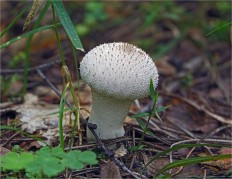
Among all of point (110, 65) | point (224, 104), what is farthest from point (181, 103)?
point (110, 65)

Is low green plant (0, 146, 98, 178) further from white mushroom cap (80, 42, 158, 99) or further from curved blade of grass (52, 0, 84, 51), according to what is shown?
curved blade of grass (52, 0, 84, 51)

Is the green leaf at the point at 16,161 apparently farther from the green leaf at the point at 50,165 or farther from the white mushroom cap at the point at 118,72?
the white mushroom cap at the point at 118,72

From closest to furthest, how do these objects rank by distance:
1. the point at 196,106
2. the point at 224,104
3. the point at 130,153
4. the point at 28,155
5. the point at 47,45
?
1. the point at 28,155
2. the point at 130,153
3. the point at 196,106
4. the point at 224,104
5. the point at 47,45

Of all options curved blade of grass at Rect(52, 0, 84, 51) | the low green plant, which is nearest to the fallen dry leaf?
the low green plant

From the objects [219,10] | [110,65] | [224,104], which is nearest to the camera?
[110,65]

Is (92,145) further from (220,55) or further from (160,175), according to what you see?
(220,55)

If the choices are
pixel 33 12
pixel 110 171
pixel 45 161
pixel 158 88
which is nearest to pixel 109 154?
pixel 110 171
